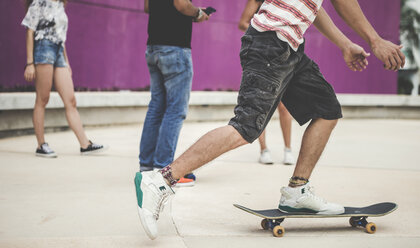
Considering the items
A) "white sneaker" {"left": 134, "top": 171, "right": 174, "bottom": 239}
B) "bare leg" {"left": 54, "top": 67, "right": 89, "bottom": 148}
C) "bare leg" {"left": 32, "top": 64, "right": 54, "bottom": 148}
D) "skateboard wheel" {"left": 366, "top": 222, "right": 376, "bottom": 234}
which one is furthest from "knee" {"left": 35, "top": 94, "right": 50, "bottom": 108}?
"skateboard wheel" {"left": 366, "top": 222, "right": 376, "bottom": 234}

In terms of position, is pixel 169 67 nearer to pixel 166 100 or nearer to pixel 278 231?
pixel 166 100

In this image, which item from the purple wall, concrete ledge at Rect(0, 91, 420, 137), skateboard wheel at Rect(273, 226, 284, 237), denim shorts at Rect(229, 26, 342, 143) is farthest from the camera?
the purple wall

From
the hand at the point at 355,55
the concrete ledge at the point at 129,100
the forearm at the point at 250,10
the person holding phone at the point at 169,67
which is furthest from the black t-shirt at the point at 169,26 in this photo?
the concrete ledge at the point at 129,100

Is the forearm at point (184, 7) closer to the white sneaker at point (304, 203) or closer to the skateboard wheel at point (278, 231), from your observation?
the white sneaker at point (304, 203)

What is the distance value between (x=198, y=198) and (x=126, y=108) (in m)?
5.93

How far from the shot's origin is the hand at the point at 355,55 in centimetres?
317

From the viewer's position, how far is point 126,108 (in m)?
9.55

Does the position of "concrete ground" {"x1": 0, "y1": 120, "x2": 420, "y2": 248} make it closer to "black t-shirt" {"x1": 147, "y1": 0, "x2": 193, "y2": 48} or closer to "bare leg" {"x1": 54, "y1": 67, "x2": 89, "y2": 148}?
"bare leg" {"x1": 54, "y1": 67, "x2": 89, "y2": 148}

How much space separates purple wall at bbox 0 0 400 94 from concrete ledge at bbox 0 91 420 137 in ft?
Result: 3.49

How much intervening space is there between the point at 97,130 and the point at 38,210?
5215 mm

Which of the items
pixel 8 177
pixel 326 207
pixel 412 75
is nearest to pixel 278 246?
pixel 326 207

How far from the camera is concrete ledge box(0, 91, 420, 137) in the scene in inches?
284

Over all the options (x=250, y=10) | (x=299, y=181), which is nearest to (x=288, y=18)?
(x=299, y=181)

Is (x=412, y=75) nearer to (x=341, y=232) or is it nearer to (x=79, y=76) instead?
(x=79, y=76)
